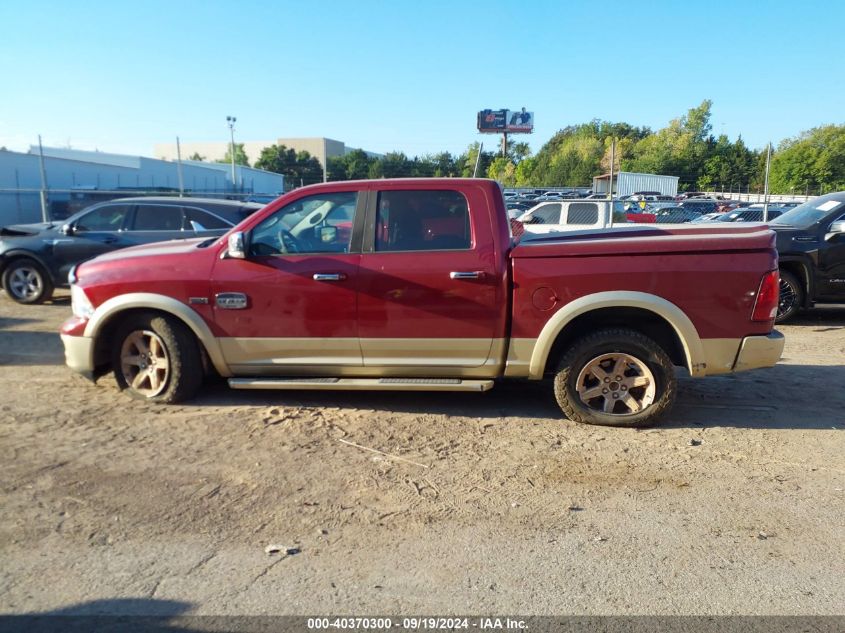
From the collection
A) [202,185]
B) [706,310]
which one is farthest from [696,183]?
[706,310]

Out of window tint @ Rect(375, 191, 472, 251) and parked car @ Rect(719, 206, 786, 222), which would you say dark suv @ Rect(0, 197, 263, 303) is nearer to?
window tint @ Rect(375, 191, 472, 251)

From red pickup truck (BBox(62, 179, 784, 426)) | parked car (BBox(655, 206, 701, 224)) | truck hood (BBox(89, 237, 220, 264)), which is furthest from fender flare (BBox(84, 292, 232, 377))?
parked car (BBox(655, 206, 701, 224))

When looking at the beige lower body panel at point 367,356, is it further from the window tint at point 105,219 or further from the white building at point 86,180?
the white building at point 86,180

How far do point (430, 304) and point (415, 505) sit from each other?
5.50 feet

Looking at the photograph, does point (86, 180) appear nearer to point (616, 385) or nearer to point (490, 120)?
point (616, 385)

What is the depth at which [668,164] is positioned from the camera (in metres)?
55.4

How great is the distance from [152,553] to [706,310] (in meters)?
3.99

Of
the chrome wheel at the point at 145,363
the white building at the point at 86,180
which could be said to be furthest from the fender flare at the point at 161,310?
the white building at the point at 86,180

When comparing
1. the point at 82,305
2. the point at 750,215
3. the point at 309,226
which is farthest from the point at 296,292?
the point at 750,215

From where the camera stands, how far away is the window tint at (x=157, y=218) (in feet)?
33.2

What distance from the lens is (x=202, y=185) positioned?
176 ft

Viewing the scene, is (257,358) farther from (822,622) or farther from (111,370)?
(822,622)

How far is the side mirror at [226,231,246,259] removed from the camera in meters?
5.06

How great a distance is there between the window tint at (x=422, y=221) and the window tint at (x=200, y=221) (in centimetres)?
555
